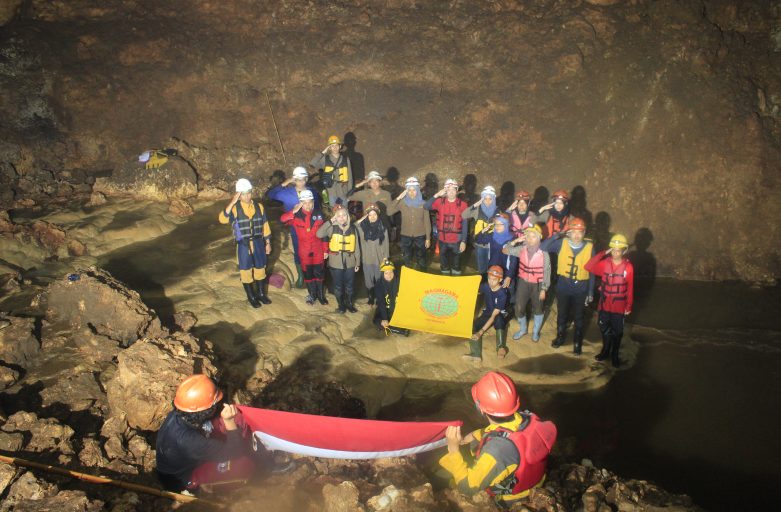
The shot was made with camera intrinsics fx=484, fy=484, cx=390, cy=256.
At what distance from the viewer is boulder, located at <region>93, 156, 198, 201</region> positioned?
1230cm

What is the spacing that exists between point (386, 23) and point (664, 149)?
28.3 feet

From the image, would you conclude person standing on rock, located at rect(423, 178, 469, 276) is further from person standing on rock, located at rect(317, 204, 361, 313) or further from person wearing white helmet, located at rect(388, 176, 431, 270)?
person standing on rock, located at rect(317, 204, 361, 313)

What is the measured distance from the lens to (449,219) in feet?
30.9

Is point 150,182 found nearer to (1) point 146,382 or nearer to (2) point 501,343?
(1) point 146,382

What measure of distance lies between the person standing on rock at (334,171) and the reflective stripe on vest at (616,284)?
5.47 meters

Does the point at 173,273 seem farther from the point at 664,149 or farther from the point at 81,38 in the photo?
the point at 664,149

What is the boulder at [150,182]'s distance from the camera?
12.3 m

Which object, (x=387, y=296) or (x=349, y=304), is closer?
(x=387, y=296)

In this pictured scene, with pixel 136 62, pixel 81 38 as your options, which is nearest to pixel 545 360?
pixel 136 62

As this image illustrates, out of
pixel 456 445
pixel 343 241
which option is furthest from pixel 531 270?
pixel 456 445

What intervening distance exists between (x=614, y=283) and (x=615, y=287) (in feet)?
0.22

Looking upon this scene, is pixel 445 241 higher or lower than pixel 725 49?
lower

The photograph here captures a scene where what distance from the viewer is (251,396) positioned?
7.04 metres

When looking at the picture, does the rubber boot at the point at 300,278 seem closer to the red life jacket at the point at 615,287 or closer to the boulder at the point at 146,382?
the boulder at the point at 146,382
